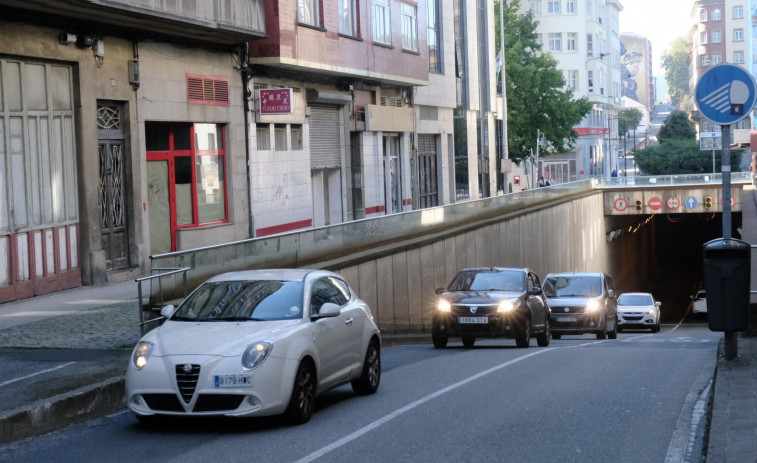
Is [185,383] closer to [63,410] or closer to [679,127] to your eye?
[63,410]

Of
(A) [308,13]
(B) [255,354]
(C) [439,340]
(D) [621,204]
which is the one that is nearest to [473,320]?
(C) [439,340]

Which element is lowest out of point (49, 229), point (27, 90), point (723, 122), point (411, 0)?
point (49, 229)

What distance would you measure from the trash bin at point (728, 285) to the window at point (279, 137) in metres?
16.9

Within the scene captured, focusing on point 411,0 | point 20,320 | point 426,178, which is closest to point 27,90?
point 20,320

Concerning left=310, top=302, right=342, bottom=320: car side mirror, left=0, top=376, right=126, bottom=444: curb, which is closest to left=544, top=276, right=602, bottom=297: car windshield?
left=310, top=302, right=342, bottom=320: car side mirror

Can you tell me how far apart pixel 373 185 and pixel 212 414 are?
2579 cm

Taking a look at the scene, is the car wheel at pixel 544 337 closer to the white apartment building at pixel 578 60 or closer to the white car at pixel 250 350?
the white car at pixel 250 350

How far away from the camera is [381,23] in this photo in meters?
33.2

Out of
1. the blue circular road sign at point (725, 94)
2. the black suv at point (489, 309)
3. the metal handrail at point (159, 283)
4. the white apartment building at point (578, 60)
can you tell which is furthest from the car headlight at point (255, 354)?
the white apartment building at point (578, 60)

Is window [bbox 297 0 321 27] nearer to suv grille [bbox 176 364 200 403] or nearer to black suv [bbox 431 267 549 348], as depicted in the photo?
black suv [bbox 431 267 549 348]

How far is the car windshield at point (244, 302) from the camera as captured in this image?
1031 centimetres

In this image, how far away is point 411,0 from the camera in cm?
3678

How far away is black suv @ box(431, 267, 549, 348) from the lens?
19.5m

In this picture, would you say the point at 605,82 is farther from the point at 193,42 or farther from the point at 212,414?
the point at 212,414
